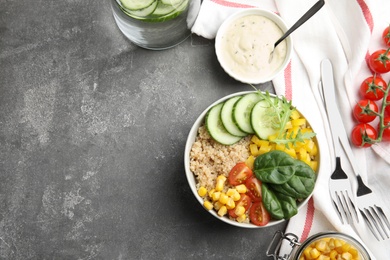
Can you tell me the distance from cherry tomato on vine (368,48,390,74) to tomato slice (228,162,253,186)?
1.07m

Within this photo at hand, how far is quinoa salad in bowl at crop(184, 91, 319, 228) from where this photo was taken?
3182 mm

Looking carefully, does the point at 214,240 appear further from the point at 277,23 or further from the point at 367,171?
the point at 277,23

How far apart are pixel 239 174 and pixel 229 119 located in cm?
33

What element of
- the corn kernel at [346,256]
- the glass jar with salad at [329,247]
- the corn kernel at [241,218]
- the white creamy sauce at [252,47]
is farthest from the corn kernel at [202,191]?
the corn kernel at [346,256]

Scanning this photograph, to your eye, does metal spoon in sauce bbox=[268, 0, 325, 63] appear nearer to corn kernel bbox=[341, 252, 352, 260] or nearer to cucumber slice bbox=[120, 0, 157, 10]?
cucumber slice bbox=[120, 0, 157, 10]

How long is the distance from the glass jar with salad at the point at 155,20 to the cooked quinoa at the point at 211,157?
2.13 ft

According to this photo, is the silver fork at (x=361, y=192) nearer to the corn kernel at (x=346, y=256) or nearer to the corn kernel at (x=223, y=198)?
the corn kernel at (x=346, y=256)

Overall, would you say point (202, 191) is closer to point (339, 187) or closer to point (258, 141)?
point (258, 141)

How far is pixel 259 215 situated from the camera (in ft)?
10.6

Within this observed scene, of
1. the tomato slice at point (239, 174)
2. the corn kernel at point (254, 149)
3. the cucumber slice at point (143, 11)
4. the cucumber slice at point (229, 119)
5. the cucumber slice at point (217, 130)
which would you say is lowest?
the tomato slice at point (239, 174)

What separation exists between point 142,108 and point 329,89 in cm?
121

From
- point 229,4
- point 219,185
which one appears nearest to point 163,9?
point 229,4

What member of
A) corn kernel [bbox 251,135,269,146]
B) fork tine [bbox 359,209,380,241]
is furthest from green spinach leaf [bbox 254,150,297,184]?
fork tine [bbox 359,209,380,241]

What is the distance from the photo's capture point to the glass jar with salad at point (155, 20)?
3230 mm
